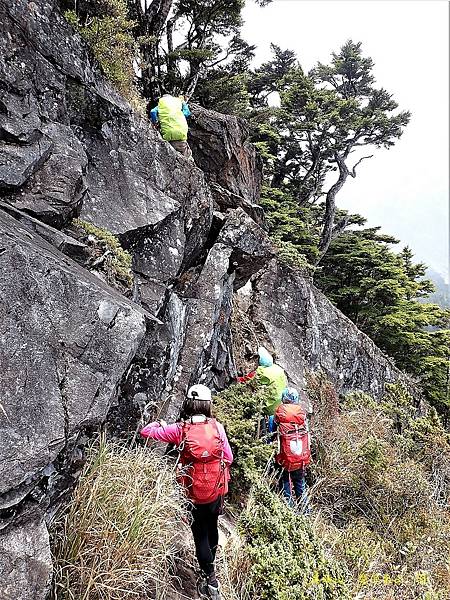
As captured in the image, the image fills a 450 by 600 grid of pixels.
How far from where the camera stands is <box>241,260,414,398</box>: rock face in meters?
11.4

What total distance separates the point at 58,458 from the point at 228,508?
134 inches

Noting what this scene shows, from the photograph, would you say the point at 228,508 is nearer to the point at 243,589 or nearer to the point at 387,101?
the point at 243,589

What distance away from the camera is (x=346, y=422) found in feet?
33.3

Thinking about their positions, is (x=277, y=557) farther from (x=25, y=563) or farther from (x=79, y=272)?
(x=79, y=272)

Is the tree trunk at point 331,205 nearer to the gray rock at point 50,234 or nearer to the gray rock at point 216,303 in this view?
the gray rock at point 216,303

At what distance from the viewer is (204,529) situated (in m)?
4.18

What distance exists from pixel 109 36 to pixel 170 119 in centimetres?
161

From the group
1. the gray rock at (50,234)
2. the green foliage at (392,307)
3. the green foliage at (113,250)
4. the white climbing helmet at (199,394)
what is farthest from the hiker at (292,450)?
the green foliage at (392,307)

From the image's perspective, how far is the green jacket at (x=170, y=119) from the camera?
7902 millimetres

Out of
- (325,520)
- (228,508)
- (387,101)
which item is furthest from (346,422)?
(387,101)

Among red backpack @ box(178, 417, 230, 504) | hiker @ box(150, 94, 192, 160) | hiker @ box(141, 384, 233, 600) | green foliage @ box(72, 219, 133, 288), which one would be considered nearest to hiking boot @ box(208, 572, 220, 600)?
hiker @ box(141, 384, 233, 600)

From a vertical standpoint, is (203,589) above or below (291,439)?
below

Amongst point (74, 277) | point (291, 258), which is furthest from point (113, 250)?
point (291, 258)

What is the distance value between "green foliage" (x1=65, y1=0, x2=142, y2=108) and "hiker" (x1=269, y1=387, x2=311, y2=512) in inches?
214
